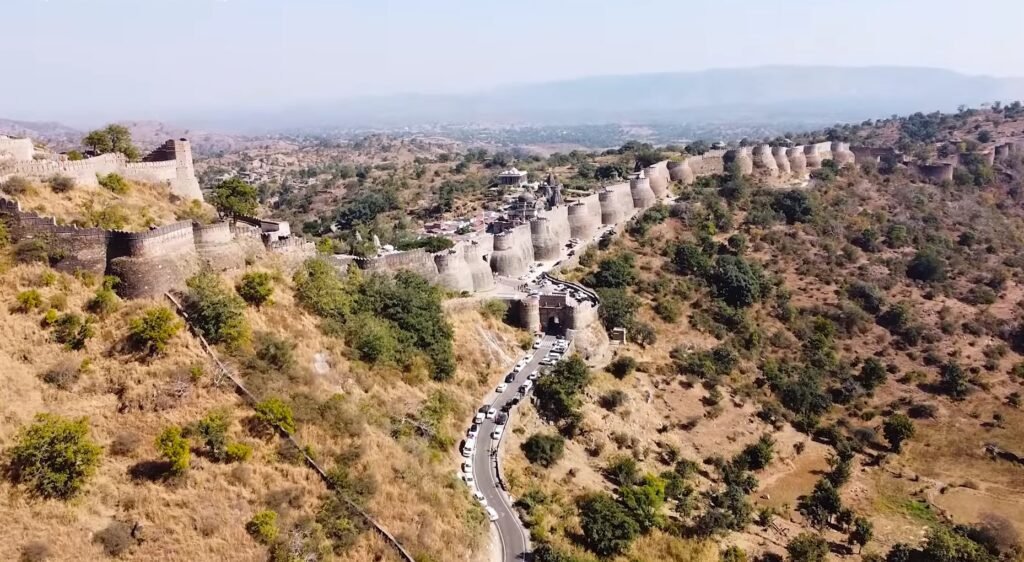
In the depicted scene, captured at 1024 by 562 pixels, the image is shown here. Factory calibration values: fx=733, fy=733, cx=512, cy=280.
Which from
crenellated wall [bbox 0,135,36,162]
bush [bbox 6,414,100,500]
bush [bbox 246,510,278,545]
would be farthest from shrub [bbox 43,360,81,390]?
crenellated wall [bbox 0,135,36,162]

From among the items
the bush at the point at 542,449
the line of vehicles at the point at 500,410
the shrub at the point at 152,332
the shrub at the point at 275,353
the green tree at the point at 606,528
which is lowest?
the green tree at the point at 606,528

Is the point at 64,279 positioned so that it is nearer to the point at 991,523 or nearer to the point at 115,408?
the point at 115,408

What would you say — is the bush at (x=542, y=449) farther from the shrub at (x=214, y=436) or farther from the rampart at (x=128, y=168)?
the rampart at (x=128, y=168)

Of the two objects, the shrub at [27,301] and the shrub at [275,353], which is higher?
the shrub at [27,301]

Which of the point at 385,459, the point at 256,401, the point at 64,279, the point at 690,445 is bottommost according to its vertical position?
the point at 690,445

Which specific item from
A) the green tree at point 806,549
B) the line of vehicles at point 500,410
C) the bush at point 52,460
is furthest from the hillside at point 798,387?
the bush at point 52,460

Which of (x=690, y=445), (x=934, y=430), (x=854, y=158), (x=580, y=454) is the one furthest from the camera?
(x=854, y=158)

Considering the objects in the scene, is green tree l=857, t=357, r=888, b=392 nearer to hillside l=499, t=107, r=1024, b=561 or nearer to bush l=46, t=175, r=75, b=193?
hillside l=499, t=107, r=1024, b=561

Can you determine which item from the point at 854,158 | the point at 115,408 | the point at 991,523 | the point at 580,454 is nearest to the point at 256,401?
the point at 115,408
